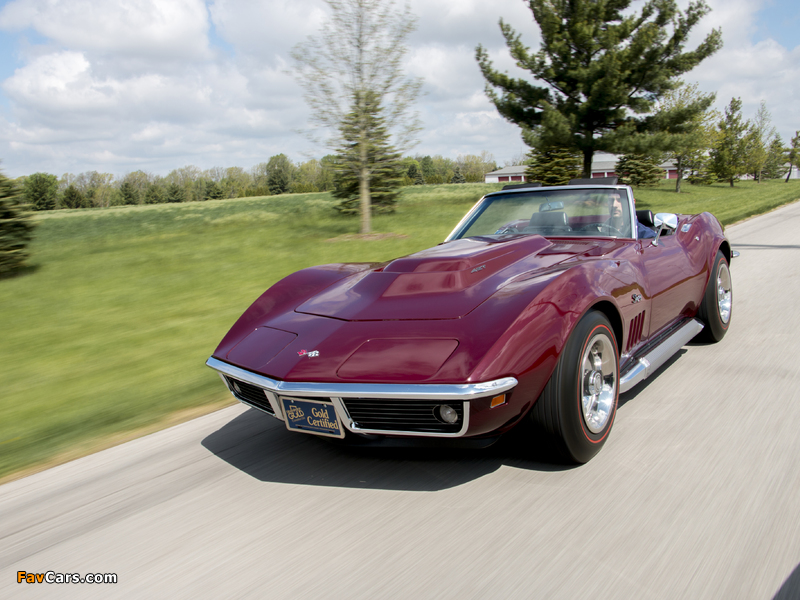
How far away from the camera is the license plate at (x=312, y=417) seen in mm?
2699

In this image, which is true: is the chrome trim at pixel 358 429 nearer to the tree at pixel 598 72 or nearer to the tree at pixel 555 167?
the tree at pixel 598 72

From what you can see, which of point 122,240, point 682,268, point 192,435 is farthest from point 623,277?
point 122,240

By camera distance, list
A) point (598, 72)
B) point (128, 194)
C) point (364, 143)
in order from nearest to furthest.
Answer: point (364, 143) → point (598, 72) → point (128, 194)

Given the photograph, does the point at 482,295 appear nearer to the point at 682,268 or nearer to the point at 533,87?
the point at 682,268

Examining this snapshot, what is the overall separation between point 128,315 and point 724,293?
6706mm

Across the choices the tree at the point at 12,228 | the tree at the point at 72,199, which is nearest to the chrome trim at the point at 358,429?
the tree at the point at 12,228

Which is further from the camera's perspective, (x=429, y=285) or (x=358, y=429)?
(x=429, y=285)

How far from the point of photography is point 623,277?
3441mm

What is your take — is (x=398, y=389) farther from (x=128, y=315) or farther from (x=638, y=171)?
(x=638, y=171)

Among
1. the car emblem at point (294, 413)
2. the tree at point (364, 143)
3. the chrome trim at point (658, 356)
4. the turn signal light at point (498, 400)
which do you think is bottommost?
the chrome trim at point (658, 356)

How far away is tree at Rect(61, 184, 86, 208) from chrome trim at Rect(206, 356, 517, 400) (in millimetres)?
62964

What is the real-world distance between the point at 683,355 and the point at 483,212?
1.92 meters

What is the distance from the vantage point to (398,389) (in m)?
2.51

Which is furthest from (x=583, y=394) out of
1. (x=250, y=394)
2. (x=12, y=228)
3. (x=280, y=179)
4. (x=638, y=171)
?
(x=280, y=179)
